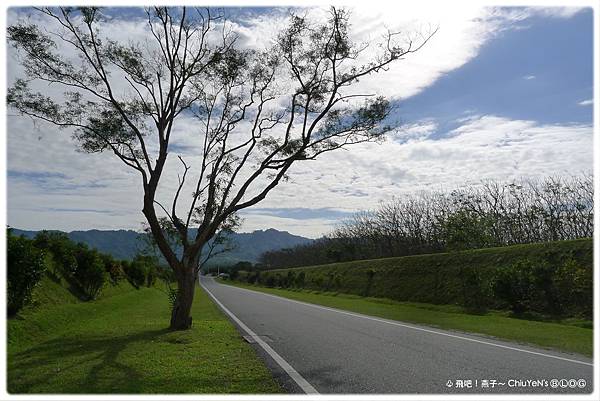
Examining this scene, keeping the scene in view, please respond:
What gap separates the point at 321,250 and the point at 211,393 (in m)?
84.8

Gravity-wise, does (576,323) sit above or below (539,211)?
below

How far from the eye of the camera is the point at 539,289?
73.9 feet

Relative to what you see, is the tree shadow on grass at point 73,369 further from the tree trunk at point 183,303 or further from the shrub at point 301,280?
the shrub at point 301,280

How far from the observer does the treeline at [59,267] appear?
13148mm

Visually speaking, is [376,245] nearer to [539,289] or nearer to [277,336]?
[539,289]

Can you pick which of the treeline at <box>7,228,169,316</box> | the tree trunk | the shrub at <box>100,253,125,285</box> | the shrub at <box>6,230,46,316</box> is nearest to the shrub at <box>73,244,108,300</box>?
the treeline at <box>7,228,169,316</box>

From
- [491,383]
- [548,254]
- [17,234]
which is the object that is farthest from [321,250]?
[491,383]

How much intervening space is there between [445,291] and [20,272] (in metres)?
24.0

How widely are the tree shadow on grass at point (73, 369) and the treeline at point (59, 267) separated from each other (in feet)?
8.99

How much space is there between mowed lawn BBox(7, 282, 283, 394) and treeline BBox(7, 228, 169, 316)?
84 cm

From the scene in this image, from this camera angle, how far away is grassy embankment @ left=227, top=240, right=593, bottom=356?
15.2m

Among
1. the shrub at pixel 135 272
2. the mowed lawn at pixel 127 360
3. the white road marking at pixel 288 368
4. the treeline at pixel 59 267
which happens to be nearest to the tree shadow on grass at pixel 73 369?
the mowed lawn at pixel 127 360

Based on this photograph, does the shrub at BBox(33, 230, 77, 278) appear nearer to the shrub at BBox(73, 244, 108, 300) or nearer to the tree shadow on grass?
the shrub at BBox(73, 244, 108, 300)

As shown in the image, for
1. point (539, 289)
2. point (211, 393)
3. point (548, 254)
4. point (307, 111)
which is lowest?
point (211, 393)
